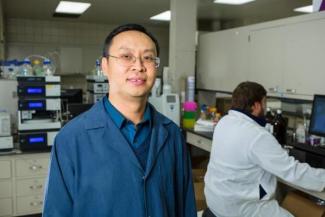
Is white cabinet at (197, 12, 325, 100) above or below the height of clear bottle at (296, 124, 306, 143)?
above

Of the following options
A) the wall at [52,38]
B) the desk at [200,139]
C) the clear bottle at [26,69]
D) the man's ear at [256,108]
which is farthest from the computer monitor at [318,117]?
the wall at [52,38]

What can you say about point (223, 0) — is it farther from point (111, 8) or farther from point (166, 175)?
point (166, 175)

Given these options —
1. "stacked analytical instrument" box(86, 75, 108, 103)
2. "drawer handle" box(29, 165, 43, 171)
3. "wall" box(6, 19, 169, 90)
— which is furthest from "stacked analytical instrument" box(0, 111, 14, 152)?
"wall" box(6, 19, 169, 90)

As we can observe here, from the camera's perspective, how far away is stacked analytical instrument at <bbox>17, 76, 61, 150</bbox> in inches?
118

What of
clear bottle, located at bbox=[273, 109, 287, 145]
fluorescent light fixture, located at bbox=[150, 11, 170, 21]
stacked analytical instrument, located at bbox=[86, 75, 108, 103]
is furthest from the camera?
fluorescent light fixture, located at bbox=[150, 11, 170, 21]

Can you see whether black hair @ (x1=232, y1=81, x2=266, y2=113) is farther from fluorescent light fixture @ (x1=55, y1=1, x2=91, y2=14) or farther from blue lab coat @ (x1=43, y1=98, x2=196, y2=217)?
fluorescent light fixture @ (x1=55, y1=1, x2=91, y2=14)

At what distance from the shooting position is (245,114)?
199 centimetres

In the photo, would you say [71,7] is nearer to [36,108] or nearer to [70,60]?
[70,60]

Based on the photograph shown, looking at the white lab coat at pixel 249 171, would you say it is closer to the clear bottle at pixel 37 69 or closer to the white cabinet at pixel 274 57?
the white cabinet at pixel 274 57

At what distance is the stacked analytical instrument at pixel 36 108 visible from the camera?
301cm

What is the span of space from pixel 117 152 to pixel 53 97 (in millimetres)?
2251

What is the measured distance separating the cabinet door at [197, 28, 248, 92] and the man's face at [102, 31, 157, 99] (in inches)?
102

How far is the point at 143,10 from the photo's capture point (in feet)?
18.1

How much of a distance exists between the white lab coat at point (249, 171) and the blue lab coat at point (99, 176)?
901mm
